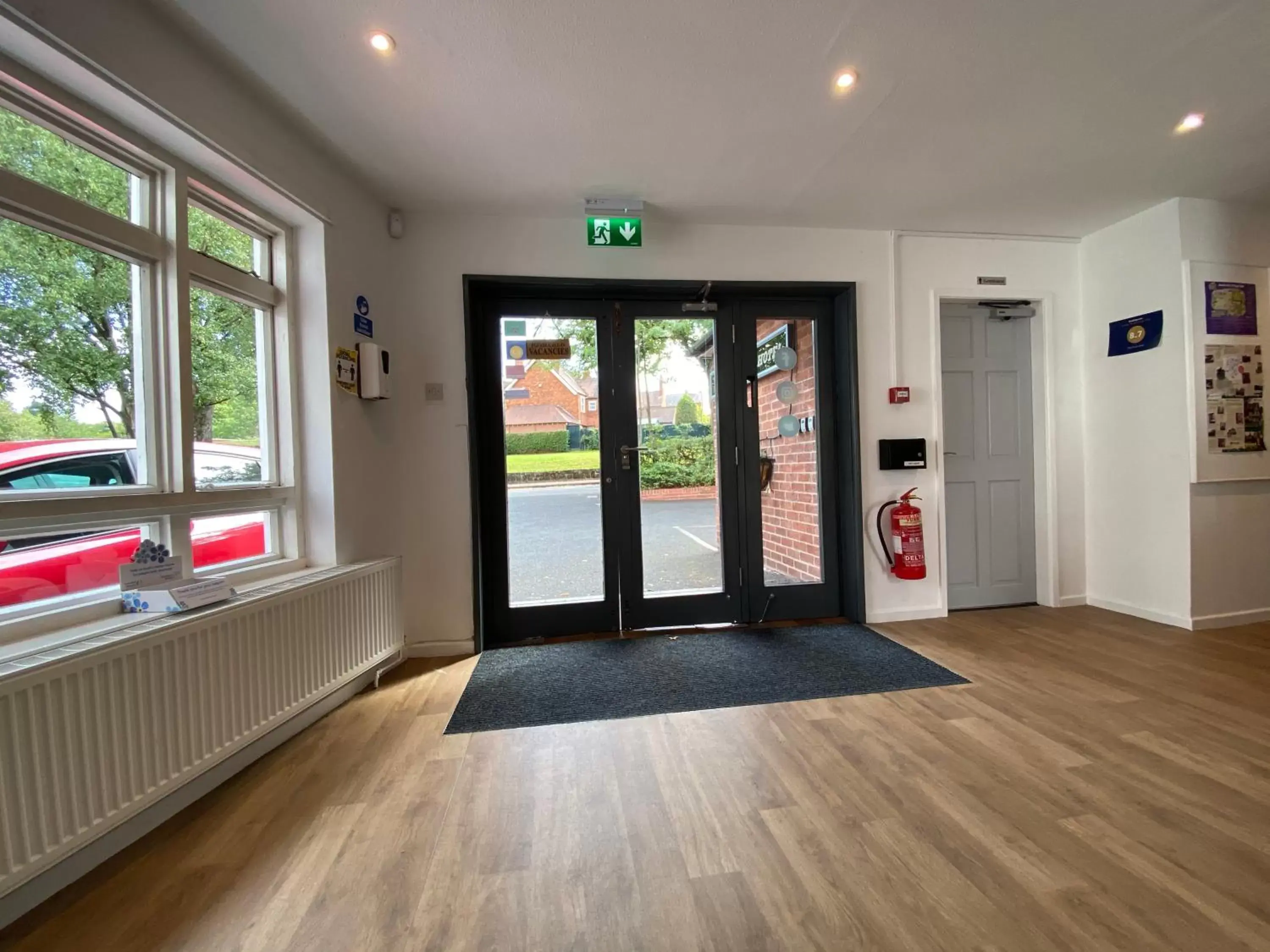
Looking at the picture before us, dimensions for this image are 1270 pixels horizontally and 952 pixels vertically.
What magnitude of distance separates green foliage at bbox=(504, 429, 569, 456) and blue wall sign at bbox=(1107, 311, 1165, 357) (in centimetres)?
373

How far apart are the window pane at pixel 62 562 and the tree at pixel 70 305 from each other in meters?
0.36

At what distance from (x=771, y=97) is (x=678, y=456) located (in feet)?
6.31

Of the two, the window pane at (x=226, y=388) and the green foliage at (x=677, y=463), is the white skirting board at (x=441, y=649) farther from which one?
the green foliage at (x=677, y=463)

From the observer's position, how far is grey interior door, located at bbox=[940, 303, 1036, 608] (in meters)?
3.62

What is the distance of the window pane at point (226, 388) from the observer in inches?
79.1

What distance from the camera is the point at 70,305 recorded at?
5.32ft

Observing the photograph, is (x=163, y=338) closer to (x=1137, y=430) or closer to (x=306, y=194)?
(x=306, y=194)

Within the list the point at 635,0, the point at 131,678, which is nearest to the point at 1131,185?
the point at 635,0

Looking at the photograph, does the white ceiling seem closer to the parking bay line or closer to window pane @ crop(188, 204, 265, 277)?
window pane @ crop(188, 204, 265, 277)

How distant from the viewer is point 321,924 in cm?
121

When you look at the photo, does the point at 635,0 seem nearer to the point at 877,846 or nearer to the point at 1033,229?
the point at 877,846

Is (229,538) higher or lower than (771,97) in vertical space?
lower

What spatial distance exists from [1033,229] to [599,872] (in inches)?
174

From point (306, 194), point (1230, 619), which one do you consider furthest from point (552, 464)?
point (1230, 619)
